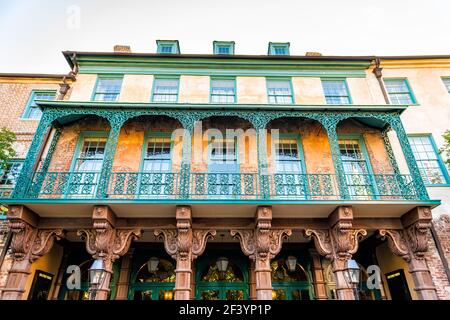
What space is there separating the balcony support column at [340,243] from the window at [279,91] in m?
5.39

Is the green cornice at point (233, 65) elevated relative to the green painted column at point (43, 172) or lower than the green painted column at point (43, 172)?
elevated

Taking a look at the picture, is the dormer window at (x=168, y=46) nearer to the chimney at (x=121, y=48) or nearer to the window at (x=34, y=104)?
the chimney at (x=121, y=48)

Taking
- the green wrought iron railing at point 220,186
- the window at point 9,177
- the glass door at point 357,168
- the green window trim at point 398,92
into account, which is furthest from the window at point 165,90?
the green window trim at point 398,92

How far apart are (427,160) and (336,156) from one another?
454 centimetres

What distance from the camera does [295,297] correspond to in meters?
9.80

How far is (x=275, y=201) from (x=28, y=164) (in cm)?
796

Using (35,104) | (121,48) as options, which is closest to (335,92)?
(121,48)

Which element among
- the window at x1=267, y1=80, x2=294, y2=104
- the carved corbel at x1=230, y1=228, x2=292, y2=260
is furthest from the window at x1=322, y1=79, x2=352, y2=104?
the carved corbel at x1=230, y1=228, x2=292, y2=260

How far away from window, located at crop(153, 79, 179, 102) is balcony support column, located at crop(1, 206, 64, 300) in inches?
247

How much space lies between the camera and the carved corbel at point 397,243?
830 centimetres

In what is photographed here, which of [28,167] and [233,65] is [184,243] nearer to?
[28,167]

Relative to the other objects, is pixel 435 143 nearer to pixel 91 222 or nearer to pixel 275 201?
pixel 275 201

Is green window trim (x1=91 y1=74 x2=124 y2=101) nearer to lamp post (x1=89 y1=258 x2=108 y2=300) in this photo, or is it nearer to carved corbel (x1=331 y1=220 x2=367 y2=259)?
lamp post (x1=89 y1=258 x2=108 y2=300)
